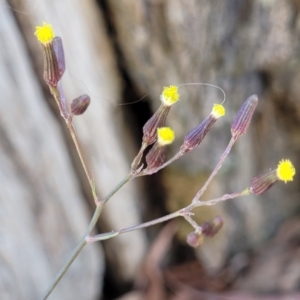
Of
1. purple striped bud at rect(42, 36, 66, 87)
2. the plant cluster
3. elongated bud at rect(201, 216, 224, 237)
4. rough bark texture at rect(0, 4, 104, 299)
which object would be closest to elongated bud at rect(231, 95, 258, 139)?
the plant cluster

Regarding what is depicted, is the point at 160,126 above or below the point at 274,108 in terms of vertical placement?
above

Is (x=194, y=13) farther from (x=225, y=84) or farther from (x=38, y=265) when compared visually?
(x=38, y=265)

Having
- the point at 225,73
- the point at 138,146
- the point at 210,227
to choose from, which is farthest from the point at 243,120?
the point at 138,146

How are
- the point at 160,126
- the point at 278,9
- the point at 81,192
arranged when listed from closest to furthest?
the point at 160,126, the point at 278,9, the point at 81,192

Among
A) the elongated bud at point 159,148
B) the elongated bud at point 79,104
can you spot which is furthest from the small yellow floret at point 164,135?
the elongated bud at point 79,104

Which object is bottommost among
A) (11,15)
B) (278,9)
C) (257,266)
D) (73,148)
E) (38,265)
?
(257,266)

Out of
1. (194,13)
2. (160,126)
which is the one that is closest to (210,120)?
(160,126)

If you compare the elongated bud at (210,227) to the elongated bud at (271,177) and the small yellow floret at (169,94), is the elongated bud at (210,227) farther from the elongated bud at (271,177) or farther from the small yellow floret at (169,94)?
the small yellow floret at (169,94)
